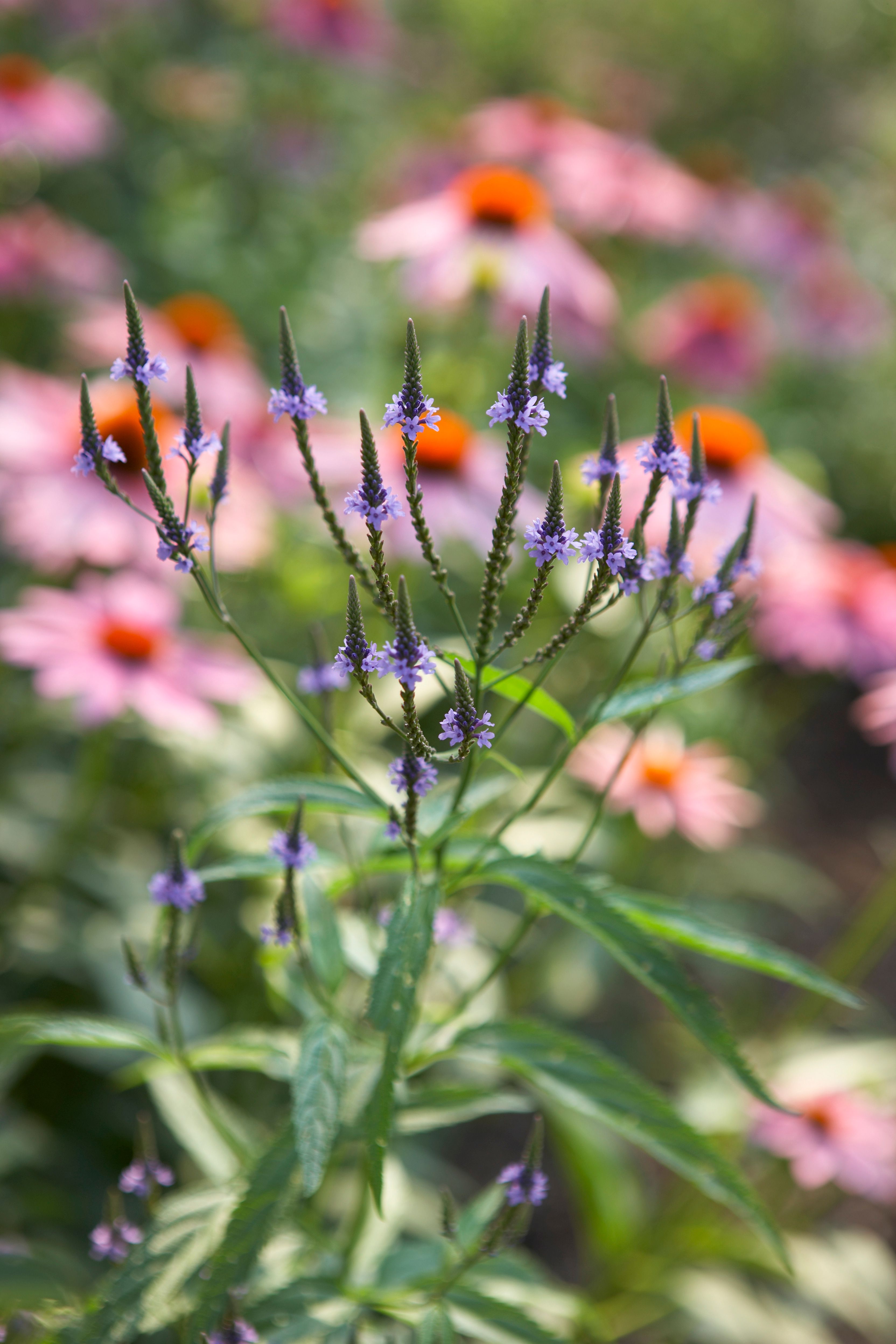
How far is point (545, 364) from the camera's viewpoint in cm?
77

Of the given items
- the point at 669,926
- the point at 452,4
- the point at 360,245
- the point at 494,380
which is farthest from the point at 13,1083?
the point at 452,4

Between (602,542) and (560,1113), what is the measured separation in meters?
1.18

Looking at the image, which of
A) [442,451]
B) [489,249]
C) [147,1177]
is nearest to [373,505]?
[147,1177]

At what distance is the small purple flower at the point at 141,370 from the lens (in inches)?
29.5

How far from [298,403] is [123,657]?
1.05 meters

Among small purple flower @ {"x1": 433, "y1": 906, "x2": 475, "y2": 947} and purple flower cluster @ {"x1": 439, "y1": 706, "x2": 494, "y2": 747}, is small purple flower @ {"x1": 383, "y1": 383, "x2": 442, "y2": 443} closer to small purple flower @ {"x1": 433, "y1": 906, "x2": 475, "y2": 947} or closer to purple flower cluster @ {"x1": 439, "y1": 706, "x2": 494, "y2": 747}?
purple flower cluster @ {"x1": 439, "y1": 706, "x2": 494, "y2": 747}

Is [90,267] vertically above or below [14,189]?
below

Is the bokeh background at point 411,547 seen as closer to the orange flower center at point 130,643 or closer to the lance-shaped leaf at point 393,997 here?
the orange flower center at point 130,643

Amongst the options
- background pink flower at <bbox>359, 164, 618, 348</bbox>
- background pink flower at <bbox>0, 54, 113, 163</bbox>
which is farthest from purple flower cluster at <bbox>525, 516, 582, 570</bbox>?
background pink flower at <bbox>0, 54, 113, 163</bbox>

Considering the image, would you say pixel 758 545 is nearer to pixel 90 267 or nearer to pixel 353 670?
pixel 353 670

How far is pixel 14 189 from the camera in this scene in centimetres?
378

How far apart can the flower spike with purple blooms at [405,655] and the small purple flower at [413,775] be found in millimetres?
76

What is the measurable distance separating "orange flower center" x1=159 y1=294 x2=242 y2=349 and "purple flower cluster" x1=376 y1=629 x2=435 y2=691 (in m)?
1.92

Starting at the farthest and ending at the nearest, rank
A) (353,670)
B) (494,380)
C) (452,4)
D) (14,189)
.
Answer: (452,4) → (14,189) → (494,380) → (353,670)
